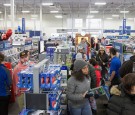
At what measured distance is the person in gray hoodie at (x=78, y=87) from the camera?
4000 mm

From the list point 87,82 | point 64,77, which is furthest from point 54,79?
point 64,77

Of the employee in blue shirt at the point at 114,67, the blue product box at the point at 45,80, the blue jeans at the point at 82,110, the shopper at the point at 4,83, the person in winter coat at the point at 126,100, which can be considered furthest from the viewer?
the employee in blue shirt at the point at 114,67

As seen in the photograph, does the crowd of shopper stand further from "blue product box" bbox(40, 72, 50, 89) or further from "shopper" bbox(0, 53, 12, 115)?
"shopper" bbox(0, 53, 12, 115)

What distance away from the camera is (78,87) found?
13.2 ft

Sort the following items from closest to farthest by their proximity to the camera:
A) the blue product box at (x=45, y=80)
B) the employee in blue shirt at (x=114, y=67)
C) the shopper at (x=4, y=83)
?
the blue product box at (x=45, y=80) → the shopper at (x=4, y=83) → the employee in blue shirt at (x=114, y=67)

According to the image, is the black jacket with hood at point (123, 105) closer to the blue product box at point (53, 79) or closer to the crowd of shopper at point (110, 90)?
the crowd of shopper at point (110, 90)

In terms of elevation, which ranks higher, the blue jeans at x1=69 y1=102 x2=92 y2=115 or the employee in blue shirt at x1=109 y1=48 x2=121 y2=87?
the employee in blue shirt at x1=109 y1=48 x2=121 y2=87

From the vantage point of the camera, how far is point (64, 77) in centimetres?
546

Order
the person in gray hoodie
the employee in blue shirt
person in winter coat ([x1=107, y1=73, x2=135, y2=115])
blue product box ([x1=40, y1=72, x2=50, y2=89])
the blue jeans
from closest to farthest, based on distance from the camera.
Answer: person in winter coat ([x1=107, y1=73, x2=135, y2=115])
blue product box ([x1=40, y1=72, x2=50, y2=89])
the person in gray hoodie
the blue jeans
the employee in blue shirt

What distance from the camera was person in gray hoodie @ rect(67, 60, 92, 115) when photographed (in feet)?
13.1

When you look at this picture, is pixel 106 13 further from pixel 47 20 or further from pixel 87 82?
pixel 87 82

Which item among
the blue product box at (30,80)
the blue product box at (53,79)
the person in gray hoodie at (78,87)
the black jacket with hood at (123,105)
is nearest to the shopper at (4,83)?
the blue product box at (30,80)

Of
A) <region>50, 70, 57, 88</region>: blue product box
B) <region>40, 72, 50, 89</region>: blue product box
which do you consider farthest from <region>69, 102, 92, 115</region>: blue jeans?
<region>40, 72, 50, 89</region>: blue product box

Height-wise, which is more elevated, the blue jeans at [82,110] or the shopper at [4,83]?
the shopper at [4,83]
